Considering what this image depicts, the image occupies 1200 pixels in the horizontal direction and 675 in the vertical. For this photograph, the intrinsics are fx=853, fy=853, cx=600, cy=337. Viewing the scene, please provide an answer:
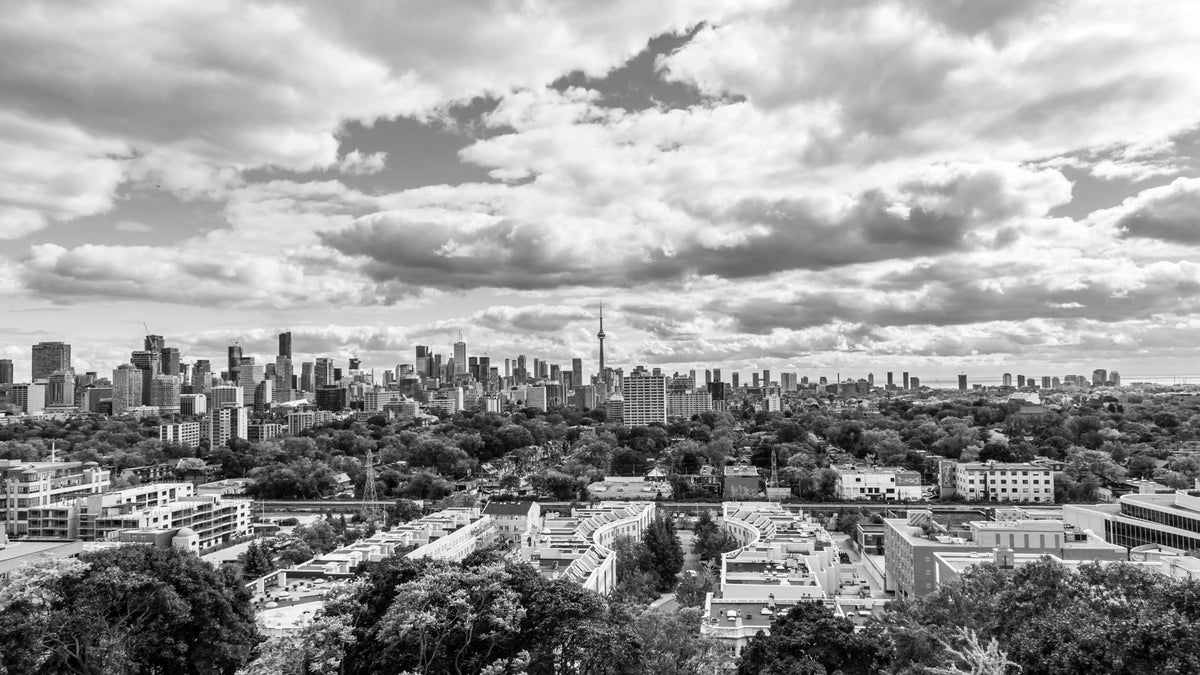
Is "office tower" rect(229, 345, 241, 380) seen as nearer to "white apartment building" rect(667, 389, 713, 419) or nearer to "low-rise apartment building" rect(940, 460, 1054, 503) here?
"white apartment building" rect(667, 389, 713, 419)

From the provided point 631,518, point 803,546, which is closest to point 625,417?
point 631,518

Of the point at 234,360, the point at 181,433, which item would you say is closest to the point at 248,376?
the point at 234,360

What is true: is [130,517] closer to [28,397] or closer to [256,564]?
[256,564]

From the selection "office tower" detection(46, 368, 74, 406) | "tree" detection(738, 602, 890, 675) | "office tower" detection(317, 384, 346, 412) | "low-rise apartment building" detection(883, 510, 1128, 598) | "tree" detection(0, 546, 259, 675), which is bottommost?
"low-rise apartment building" detection(883, 510, 1128, 598)

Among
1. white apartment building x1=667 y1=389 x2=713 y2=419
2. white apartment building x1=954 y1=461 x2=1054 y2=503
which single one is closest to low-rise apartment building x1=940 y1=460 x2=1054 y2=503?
white apartment building x1=954 y1=461 x2=1054 y2=503

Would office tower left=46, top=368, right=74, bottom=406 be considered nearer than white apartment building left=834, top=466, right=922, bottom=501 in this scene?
No

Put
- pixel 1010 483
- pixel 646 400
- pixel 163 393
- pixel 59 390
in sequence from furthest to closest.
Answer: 1. pixel 59 390
2. pixel 163 393
3. pixel 646 400
4. pixel 1010 483

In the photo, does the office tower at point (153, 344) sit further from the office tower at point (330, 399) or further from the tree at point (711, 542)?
the tree at point (711, 542)
